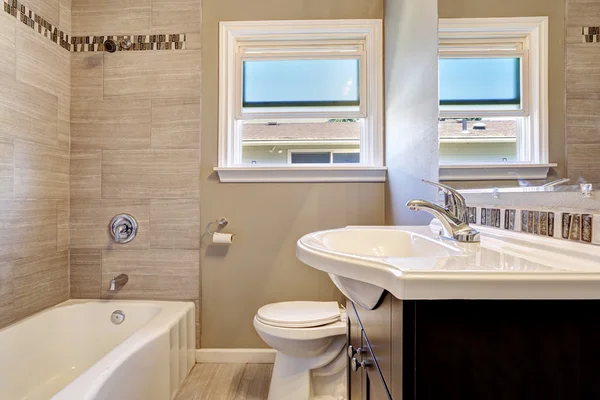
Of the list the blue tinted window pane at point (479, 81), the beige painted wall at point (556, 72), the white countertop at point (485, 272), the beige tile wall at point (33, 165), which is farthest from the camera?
the beige tile wall at point (33, 165)

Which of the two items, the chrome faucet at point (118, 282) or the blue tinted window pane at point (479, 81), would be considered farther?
the chrome faucet at point (118, 282)

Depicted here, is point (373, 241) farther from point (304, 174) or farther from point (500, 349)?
point (304, 174)

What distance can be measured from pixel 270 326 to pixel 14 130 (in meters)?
1.66

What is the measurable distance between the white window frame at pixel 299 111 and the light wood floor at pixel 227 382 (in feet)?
3.77

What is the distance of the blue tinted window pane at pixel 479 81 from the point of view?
0.90 meters

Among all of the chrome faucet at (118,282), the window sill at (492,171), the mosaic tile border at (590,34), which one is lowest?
the chrome faucet at (118,282)

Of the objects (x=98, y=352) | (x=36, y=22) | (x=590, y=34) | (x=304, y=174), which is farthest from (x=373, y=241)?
(x=36, y=22)

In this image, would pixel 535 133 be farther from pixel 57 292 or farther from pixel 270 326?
pixel 57 292

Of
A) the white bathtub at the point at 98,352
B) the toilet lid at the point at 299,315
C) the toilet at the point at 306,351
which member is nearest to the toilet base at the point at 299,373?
the toilet at the point at 306,351

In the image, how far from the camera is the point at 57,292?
1839 mm

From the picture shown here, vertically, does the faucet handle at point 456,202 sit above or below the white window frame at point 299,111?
below

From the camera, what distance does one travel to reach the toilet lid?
1.40 m

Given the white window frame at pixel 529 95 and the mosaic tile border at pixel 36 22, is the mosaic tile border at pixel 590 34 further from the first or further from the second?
the mosaic tile border at pixel 36 22

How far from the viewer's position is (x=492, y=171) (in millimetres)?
963
